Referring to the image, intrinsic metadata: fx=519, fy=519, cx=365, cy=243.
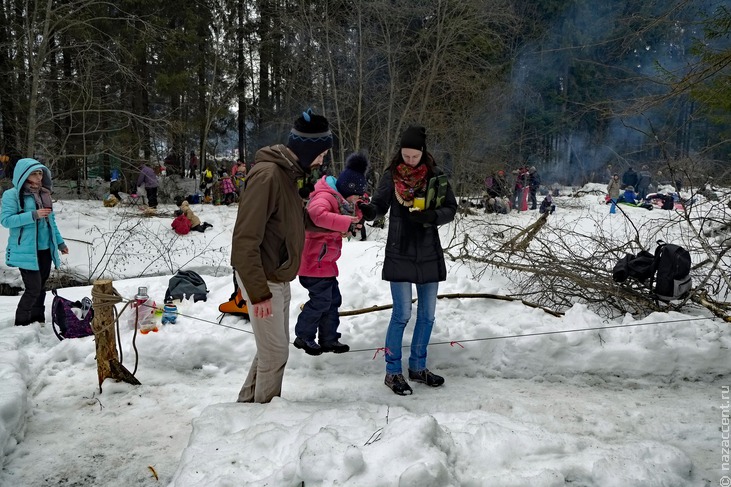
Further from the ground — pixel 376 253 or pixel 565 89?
pixel 565 89

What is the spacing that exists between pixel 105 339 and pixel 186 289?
1.44 meters

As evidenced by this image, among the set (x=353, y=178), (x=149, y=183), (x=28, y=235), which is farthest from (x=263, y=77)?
(x=353, y=178)

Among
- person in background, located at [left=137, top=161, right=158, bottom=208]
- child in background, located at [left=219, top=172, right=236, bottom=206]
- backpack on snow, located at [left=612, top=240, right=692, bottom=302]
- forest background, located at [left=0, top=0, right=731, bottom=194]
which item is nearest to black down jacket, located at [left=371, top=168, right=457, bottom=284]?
backpack on snow, located at [left=612, top=240, right=692, bottom=302]

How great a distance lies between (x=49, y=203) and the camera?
215 inches

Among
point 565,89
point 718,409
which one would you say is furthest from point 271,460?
point 565,89

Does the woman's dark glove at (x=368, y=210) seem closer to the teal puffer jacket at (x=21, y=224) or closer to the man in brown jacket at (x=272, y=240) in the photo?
the man in brown jacket at (x=272, y=240)

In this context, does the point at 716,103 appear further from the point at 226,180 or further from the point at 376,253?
the point at 226,180

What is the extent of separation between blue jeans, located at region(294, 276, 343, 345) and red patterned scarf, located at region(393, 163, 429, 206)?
0.94 metres

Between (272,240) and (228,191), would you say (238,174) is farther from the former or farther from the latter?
(272,240)

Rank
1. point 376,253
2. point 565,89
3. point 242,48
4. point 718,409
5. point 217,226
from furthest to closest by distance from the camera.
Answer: point 565,89 → point 242,48 → point 217,226 → point 376,253 → point 718,409

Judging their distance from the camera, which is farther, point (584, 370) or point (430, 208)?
point (584, 370)

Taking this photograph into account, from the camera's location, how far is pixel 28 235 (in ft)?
17.0

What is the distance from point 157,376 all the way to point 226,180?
47.5 ft

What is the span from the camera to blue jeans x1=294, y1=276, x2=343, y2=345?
14.0ft
